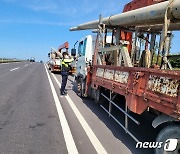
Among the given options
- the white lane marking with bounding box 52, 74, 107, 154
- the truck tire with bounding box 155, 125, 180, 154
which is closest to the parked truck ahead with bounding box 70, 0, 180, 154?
the truck tire with bounding box 155, 125, 180, 154

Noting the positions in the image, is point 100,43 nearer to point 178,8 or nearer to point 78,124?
point 78,124

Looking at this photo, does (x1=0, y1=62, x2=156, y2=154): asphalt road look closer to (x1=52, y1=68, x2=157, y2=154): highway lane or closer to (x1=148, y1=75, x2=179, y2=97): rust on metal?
(x1=52, y1=68, x2=157, y2=154): highway lane

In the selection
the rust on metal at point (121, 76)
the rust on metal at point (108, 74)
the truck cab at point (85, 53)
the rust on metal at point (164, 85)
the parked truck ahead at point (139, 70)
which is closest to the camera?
the rust on metal at point (164, 85)

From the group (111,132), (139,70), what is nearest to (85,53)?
→ (111,132)

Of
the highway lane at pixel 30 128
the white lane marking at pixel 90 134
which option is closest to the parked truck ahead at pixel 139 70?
the white lane marking at pixel 90 134

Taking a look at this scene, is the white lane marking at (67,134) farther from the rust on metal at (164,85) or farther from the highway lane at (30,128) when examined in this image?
the rust on metal at (164,85)

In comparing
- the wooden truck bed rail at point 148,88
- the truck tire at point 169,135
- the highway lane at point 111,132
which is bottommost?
the highway lane at point 111,132

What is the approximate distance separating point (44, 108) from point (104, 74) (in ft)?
8.09

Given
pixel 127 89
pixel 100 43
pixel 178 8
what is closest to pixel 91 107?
pixel 100 43

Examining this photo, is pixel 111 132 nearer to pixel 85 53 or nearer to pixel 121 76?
pixel 121 76

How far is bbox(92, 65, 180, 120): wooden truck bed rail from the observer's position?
3.41 meters

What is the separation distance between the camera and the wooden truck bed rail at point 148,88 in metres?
3.41

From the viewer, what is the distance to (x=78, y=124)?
6371 mm

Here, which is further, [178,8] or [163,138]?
[178,8]
